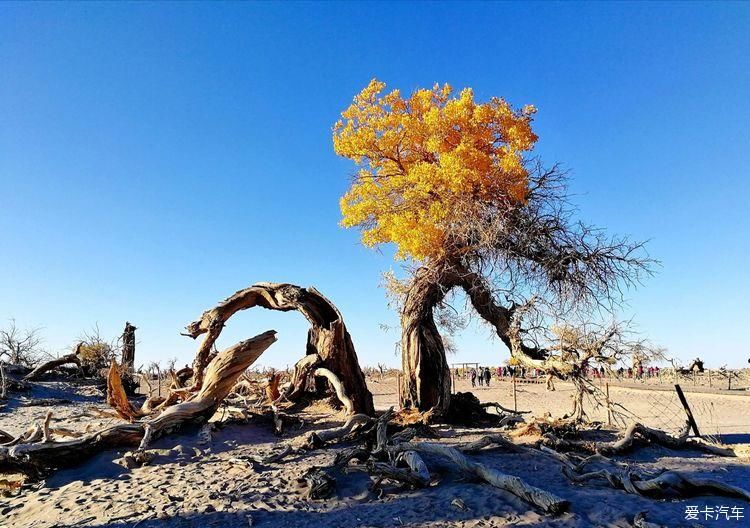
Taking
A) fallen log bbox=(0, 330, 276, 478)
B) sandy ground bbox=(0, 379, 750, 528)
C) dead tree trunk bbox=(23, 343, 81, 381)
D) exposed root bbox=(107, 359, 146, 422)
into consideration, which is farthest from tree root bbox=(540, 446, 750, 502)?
dead tree trunk bbox=(23, 343, 81, 381)

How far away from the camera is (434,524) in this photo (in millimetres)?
5664

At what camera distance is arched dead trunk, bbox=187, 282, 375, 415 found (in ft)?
38.1

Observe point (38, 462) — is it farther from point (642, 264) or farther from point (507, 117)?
point (642, 264)

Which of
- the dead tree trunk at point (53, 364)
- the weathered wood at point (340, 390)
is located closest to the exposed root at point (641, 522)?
the weathered wood at point (340, 390)

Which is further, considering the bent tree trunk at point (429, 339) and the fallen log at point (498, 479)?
the bent tree trunk at point (429, 339)

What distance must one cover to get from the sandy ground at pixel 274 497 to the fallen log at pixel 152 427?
26cm

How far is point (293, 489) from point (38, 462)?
4.35m

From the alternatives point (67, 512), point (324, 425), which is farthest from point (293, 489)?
point (324, 425)

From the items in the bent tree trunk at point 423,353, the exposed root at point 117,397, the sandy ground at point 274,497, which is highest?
the bent tree trunk at point 423,353

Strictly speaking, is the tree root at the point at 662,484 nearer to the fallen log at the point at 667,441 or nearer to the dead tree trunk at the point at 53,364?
the fallen log at the point at 667,441

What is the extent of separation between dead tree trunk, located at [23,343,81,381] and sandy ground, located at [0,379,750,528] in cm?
1359

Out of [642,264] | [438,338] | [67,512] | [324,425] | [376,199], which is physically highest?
[376,199]

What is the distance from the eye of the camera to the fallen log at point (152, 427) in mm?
7758

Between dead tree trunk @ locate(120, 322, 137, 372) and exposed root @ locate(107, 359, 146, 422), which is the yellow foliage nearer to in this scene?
exposed root @ locate(107, 359, 146, 422)
